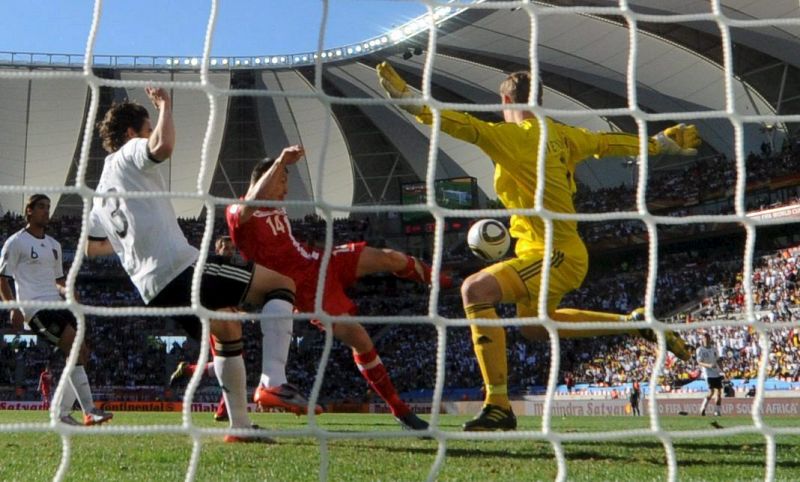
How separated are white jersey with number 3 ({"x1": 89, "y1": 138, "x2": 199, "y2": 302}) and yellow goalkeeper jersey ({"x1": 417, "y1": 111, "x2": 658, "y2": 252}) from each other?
1563 millimetres

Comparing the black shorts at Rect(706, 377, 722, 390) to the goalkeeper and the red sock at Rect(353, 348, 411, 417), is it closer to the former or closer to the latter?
the goalkeeper

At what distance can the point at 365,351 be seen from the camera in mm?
5527

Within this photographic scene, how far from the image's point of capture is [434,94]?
93.2ft

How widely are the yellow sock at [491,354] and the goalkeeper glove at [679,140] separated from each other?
1514mm

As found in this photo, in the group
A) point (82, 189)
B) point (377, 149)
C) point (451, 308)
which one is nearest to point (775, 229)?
point (451, 308)

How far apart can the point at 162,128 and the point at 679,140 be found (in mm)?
3208

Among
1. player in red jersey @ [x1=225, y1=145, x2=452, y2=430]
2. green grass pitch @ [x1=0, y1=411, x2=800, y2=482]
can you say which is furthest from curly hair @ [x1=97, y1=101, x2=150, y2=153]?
green grass pitch @ [x1=0, y1=411, x2=800, y2=482]

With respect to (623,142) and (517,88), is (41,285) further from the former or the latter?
(623,142)

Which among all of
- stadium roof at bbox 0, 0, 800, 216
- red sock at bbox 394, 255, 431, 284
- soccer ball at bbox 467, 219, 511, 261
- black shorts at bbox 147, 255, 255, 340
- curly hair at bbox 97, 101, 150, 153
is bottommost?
black shorts at bbox 147, 255, 255, 340

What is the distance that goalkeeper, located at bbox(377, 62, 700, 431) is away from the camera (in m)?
4.88

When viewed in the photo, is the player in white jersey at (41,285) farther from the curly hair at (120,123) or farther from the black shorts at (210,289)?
the black shorts at (210,289)

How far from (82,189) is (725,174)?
26.8 metres

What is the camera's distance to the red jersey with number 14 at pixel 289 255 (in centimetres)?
571

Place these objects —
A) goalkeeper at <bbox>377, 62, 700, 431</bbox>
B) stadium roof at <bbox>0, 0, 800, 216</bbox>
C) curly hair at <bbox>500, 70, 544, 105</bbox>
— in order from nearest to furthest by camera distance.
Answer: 1. goalkeeper at <bbox>377, 62, 700, 431</bbox>
2. curly hair at <bbox>500, 70, 544, 105</bbox>
3. stadium roof at <bbox>0, 0, 800, 216</bbox>
